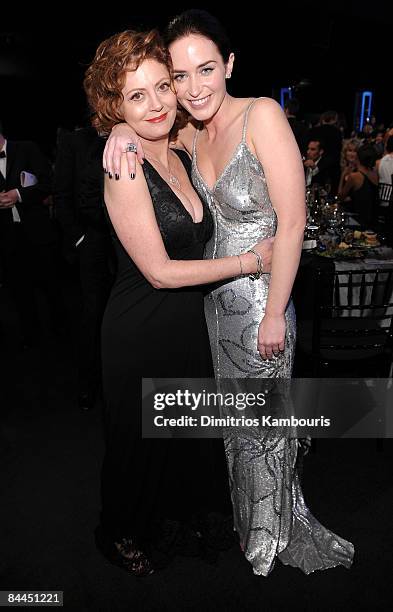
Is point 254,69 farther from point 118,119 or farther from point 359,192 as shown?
point 118,119

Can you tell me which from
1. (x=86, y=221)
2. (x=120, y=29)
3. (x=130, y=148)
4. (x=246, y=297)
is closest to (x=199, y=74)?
(x=130, y=148)

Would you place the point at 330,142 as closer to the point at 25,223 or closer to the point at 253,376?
the point at 25,223

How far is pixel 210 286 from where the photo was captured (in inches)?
73.8

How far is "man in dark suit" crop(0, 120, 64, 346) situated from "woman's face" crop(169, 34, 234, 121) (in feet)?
8.07

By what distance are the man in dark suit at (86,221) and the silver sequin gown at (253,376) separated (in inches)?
40.5

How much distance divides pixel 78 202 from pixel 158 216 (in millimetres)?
1364

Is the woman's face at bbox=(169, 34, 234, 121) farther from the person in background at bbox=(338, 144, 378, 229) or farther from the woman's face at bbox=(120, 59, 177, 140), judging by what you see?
the person in background at bbox=(338, 144, 378, 229)

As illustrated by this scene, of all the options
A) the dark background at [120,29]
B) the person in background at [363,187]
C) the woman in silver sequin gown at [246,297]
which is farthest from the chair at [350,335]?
the dark background at [120,29]

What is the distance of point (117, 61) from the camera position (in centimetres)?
151

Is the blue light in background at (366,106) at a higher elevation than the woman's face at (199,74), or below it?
higher

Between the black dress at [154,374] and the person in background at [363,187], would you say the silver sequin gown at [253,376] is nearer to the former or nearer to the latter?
the black dress at [154,374]

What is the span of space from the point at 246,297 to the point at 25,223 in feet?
8.59

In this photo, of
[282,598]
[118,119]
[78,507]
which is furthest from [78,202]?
[282,598]

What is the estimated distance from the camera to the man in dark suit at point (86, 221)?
2680 millimetres
